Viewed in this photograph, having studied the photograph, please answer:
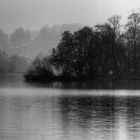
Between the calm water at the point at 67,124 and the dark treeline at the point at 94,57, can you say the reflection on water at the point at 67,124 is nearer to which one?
the calm water at the point at 67,124

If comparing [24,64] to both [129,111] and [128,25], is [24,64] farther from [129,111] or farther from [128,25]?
[129,111]

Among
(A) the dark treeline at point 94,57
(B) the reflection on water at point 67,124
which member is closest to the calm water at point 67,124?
(B) the reflection on water at point 67,124

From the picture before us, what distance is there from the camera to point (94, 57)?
350ft

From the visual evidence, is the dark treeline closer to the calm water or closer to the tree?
the tree

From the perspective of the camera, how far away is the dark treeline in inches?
4186

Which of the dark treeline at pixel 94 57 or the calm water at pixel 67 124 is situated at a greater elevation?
the dark treeline at pixel 94 57

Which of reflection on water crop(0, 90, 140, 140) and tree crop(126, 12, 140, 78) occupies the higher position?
tree crop(126, 12, 140, 78)

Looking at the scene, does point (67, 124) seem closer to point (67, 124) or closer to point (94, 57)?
point (67, 124)

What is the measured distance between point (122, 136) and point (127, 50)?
89584 millimetres

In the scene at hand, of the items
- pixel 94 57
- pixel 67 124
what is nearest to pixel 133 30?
→ pixel 94 57

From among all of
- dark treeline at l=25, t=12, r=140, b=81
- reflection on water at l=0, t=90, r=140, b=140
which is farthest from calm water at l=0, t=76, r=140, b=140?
dark treeline at l=25, t=12, r=140, b=81

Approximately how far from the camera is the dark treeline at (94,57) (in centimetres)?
10631

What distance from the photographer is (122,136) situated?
21.5 m

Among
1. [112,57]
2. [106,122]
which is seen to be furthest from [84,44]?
[106,122]
